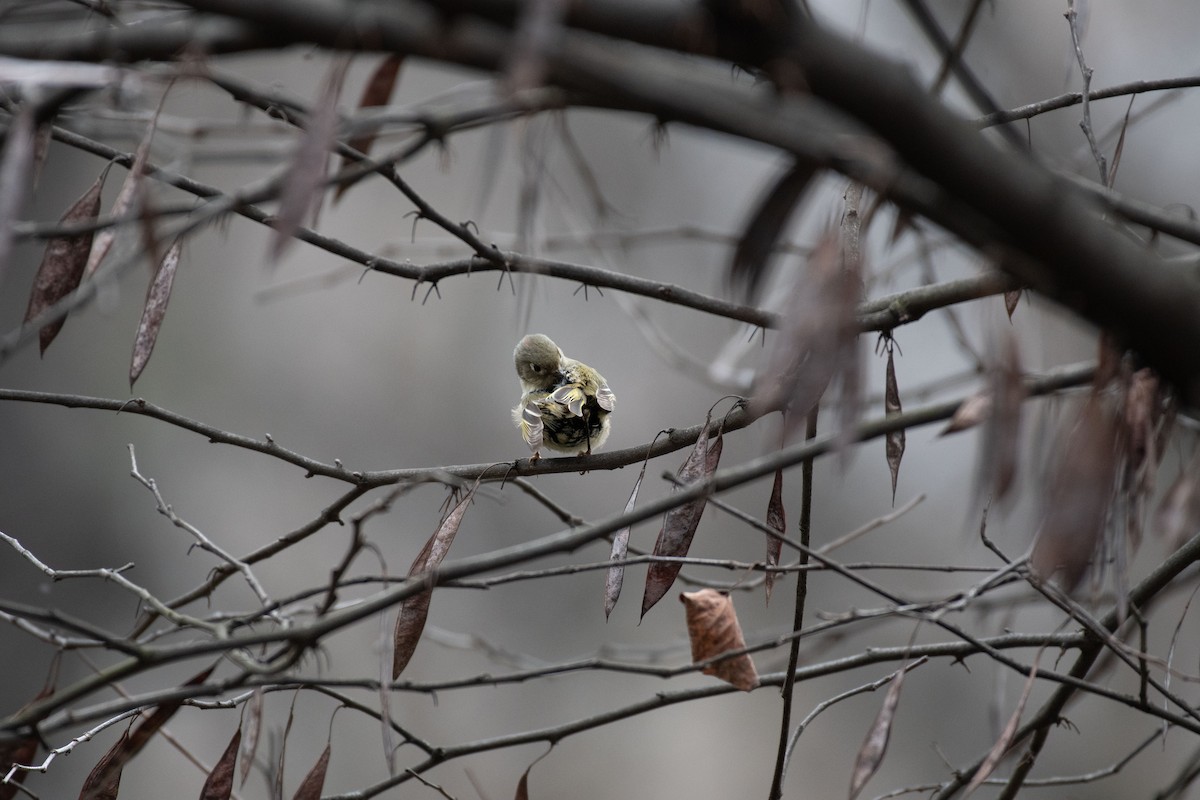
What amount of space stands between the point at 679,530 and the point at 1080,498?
0.76 meters

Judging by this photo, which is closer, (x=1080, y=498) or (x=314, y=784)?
(x=1080, y=498)

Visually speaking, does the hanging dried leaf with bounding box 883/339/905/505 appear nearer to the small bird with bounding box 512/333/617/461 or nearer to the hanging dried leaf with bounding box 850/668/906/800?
the hanging dried leaf with bounding box 850/668/906/800

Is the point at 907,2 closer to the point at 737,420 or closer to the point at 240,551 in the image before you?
the point at 737,420

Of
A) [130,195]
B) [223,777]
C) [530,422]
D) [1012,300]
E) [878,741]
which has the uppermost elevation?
[530,422]

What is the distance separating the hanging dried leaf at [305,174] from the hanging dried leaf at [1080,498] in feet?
2.88

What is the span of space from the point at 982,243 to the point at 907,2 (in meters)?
0.33

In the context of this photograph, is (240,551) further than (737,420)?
Yes

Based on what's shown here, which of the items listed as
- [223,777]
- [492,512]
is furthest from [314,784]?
[492,512]

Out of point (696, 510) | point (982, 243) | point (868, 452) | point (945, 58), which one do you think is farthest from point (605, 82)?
point (868, 452)

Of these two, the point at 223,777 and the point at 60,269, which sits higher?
the point at 60,269

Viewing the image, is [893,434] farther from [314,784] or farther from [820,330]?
[314,784]

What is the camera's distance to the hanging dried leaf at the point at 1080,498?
3.63 feet

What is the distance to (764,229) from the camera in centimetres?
98

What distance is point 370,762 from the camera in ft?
20.1
